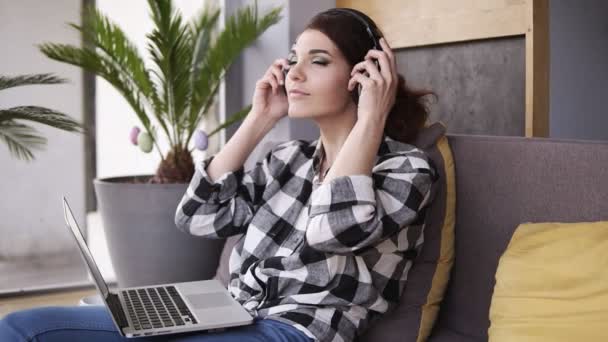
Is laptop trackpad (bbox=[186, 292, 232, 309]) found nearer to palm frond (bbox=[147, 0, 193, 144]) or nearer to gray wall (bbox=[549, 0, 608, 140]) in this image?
gray wall (bbox=[549, 0, 608, 140])

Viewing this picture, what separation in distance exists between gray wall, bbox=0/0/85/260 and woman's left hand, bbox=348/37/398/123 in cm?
238

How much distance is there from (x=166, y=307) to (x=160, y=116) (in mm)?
1900

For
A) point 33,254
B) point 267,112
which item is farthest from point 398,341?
point 33,254

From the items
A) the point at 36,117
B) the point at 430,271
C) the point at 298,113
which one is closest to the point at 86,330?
the point at 298,113

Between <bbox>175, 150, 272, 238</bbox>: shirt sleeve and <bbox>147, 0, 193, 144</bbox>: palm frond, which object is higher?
<bbox>147, 0, 193, 144</bbox>: palm frond

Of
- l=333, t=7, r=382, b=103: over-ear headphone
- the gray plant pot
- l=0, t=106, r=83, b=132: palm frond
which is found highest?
l=333, t=7, r=382, b=103: over-ear headphone

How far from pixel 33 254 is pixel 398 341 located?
8.48 ft

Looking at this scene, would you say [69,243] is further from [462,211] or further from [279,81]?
[462,211]

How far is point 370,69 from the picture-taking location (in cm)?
159

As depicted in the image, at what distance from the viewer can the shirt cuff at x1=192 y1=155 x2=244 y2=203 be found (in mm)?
A: 1870

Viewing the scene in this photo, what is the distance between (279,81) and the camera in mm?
1891

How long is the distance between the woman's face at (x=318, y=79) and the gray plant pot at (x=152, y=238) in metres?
1.58

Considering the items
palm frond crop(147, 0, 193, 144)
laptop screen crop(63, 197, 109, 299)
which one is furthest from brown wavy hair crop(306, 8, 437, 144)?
palm frond crop(147, 0, 193, 144)

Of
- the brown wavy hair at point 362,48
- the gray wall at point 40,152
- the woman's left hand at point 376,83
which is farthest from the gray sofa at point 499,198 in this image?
the gray wall at point 40,152
